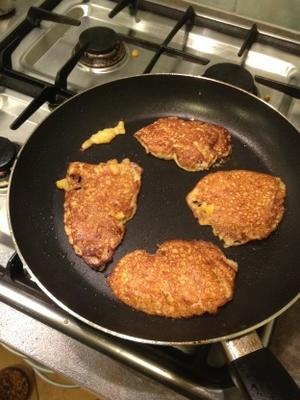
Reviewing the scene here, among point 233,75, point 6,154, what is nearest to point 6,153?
point 6,154

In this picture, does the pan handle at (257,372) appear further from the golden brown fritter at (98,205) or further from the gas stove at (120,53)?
the gas stove at (120,53)

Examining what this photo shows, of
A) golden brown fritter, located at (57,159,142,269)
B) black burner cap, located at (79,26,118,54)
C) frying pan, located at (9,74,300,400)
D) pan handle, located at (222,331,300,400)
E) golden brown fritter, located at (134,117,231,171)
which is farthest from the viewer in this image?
black burner cap, located at (79,26,118,54)

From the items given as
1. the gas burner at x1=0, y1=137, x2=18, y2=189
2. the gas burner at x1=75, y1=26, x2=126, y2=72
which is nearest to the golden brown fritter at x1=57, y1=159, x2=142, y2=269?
the gas burner at x1=0, y1=137, x2=18, y2=189

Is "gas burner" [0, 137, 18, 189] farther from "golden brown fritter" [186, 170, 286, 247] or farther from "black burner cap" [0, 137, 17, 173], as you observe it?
"golden brown fritter" [186, 170, 286, 247]

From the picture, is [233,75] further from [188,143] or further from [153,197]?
[153,197]

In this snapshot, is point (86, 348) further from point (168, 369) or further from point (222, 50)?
point (222, 50)
